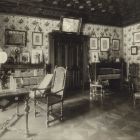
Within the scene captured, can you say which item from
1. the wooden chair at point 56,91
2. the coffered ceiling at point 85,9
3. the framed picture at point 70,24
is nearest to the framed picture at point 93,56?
the framed picture at point 70,24

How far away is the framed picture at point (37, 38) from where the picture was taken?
23.1 feet

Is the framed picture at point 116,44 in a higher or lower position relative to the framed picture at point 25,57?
higher

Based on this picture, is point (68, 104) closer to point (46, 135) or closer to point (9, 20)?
point (46, 135)

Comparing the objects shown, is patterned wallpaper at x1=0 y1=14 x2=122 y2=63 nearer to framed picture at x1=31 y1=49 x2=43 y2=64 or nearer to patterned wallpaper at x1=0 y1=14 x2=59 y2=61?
patterned wallpaper at x1=0 y1=14 x2=59 y2=61

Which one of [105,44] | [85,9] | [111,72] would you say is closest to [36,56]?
[85,9]

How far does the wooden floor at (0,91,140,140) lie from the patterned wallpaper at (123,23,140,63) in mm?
3349

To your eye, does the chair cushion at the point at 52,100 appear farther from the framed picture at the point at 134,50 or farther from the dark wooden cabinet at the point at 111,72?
the framed picture at the point at 134,50

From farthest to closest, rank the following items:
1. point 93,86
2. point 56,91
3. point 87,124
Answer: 1. point 93,86
2. point 56,91
3. point 87,124

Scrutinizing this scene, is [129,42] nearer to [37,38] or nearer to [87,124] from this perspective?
[37,38]

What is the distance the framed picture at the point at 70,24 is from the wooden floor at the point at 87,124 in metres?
3.25

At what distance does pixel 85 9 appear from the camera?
25.4 ft

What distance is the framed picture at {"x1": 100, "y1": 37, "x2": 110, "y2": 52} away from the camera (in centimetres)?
851

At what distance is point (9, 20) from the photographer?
659 cm

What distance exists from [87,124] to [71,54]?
4.09m
